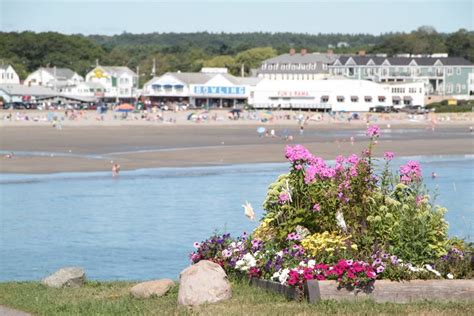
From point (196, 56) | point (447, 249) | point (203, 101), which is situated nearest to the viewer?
point (447, 249)

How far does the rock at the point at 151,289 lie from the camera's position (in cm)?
1309

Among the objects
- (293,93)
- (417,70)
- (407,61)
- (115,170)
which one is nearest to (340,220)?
(115,170)

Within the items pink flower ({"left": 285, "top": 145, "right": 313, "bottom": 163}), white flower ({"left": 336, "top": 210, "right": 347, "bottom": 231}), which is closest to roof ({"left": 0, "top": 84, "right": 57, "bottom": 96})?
pink flower ({"left": 285, "top": 145, "right": 313, "bottom": 163})

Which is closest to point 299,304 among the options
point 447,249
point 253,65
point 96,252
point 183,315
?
point 183,315

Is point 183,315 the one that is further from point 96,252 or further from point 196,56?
point 196,56

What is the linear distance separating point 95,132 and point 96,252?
173ft

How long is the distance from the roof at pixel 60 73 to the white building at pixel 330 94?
Result: 36.2 m

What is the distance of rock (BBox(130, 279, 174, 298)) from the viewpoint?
1309 cm

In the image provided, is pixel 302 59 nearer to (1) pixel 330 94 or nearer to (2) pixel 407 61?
(2) pixel 407 61

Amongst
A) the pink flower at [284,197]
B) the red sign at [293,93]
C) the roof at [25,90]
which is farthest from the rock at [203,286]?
the roof at [25,90]

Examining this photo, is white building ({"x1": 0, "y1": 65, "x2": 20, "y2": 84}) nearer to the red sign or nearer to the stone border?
the red sign

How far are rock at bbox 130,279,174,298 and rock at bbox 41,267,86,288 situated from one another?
163 cm

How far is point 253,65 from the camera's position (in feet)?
565

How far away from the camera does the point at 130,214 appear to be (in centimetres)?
3222
